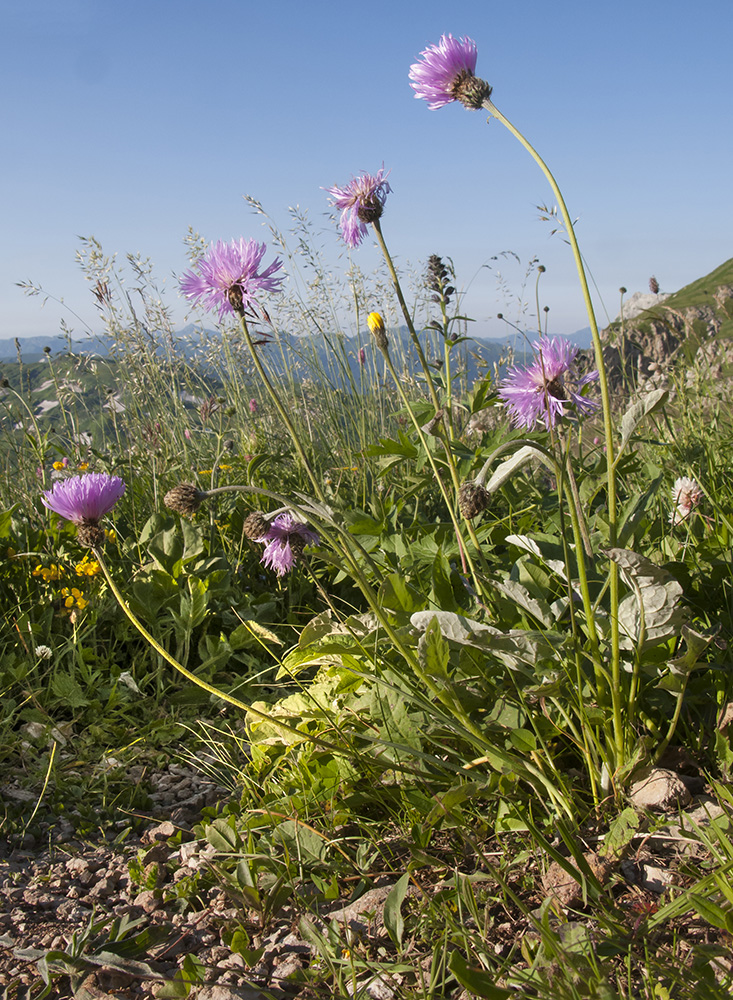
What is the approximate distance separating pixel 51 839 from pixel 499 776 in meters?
1.08

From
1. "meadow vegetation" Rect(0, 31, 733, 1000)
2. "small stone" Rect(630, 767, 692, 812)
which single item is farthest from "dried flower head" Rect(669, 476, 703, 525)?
"small stone" Rect(630, 767, 692, 812)

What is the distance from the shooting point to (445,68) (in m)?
1.24

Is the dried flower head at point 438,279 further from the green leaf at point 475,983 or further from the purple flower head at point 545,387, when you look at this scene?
the green leaf at point 475,983

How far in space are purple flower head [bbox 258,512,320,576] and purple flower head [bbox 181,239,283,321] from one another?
0.51 meters

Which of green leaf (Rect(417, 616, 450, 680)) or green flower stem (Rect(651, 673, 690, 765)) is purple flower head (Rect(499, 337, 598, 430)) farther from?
green flower stem (Rect(651, 673, 690, 765))

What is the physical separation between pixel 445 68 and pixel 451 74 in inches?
0.6

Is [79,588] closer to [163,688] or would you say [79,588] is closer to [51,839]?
[163,688]

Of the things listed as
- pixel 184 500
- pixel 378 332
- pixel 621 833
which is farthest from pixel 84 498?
pixel 621 833

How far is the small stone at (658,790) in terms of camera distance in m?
1.21

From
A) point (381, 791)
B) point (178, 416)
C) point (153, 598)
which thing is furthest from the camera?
point (178, 416)

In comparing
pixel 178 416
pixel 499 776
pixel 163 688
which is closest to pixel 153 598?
pixel 163 688

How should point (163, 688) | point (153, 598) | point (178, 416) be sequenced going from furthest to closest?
point (178, 416) → point (153, 598) → point (163, 688)

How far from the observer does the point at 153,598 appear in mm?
2271

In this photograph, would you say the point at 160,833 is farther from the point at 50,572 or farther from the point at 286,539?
the point at 50,572
